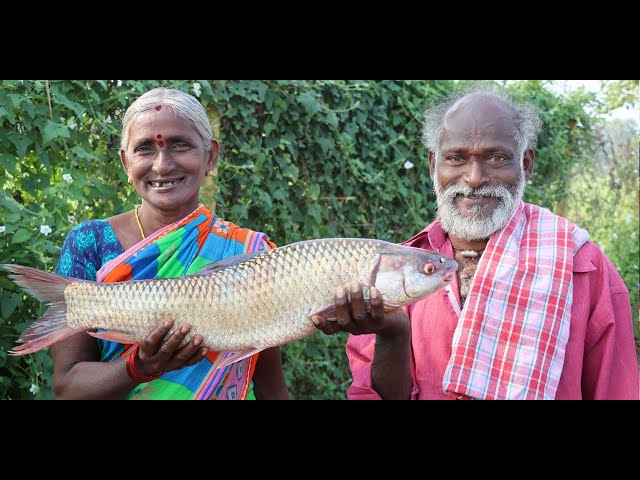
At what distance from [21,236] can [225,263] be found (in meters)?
1.29

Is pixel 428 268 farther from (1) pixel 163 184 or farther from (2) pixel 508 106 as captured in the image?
(1) pixel 163 184

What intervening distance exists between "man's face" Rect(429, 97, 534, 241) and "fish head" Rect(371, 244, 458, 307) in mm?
509

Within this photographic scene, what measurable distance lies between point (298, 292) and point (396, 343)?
18.6 inches

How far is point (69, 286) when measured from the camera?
2582 millimetres

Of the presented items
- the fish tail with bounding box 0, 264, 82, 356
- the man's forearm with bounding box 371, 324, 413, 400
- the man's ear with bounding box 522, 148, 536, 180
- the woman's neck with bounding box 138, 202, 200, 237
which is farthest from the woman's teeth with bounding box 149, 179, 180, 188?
the man's ear with bounding box 522, 148, 536, 180

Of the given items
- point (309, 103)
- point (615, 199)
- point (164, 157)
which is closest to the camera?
point (164, 157)

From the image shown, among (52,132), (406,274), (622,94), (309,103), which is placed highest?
(622,94)

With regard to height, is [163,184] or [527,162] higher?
[527,162]

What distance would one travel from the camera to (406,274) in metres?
2.52

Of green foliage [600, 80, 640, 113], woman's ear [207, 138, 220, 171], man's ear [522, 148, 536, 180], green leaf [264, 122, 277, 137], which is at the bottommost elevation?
woman's ear [207, 138, 220, 171]

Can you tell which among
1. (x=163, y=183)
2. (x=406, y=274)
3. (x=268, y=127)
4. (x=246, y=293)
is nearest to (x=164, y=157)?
(x=163, y=183)

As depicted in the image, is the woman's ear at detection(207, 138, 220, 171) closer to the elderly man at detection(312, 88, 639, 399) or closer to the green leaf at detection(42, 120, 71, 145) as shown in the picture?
the elderly man at detection(312, 88, 639, 399)

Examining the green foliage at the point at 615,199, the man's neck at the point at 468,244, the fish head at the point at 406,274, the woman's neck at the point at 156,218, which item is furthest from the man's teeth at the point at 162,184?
the green foliage at the point at 615,199

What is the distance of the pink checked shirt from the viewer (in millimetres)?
2803
